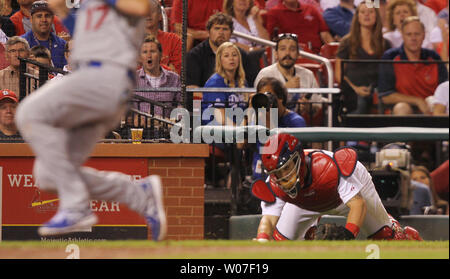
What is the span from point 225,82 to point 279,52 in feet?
2.67

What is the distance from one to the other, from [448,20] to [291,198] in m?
5.71

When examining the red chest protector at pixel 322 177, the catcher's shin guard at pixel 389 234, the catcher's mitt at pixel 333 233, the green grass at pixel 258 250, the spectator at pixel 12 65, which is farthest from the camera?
the spectator at pixel 12 65

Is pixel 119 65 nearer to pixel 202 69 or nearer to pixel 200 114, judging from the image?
pixel 200 114

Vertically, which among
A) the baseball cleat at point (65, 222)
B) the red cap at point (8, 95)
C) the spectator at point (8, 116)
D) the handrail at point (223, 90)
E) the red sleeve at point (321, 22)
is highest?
the red sleeve at point (321, 22)

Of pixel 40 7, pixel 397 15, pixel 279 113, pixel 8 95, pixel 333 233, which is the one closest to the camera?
pixel 333 233

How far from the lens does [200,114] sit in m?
9.62

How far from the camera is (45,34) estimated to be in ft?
32.7

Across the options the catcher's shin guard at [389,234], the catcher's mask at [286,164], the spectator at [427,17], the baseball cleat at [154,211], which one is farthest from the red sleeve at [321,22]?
the baseball cleat at [154,211]

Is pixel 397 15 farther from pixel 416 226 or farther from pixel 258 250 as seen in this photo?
pixel 258 250

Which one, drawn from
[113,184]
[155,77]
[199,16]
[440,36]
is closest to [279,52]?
[155,77]

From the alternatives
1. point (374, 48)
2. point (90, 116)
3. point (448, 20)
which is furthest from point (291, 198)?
point (448, 20)

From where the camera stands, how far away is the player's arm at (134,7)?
4.98m

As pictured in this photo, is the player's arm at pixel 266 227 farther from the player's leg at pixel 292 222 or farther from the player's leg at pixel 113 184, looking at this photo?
the player's leg at pixel 113 184
